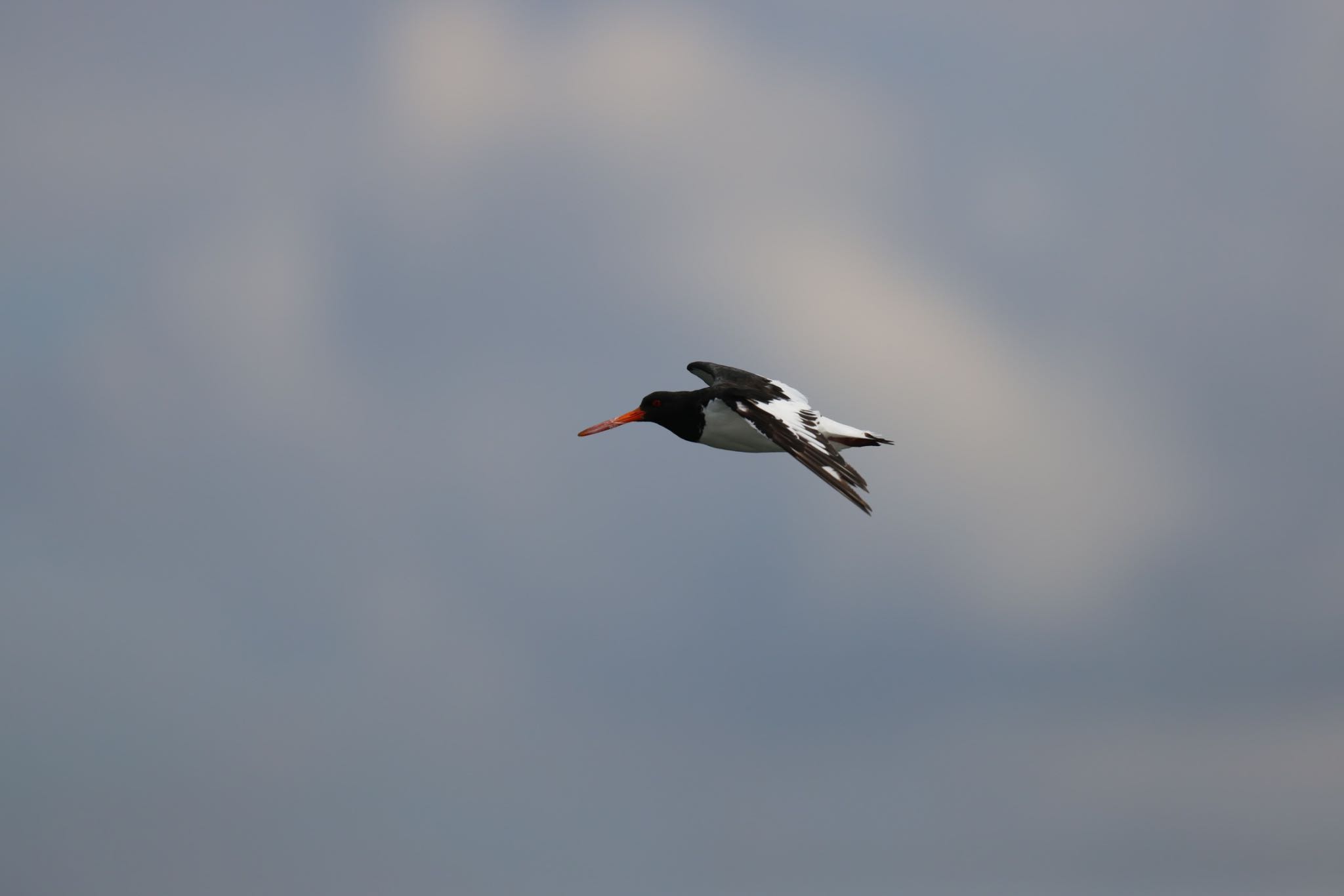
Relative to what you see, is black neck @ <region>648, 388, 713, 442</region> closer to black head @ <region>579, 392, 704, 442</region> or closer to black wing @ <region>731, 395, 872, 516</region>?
black head @ <region>579, 392, 704, 442</region>

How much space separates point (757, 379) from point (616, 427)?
2.77 metres

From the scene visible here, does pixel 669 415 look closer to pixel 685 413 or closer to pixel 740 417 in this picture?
pixel 685 413

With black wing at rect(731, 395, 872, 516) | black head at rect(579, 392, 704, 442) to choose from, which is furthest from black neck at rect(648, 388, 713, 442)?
black wing at rect(731, 395, 872, 516)

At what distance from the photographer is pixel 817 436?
19734 millimetres

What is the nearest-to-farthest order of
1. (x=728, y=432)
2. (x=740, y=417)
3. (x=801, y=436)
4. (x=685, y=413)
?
(x=801, y=436)
(x=740, y=417)
(x=728, y=432)
(x=685, y=413)

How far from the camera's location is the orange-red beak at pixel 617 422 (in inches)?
893

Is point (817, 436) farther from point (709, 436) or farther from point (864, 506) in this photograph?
point (864, 506)

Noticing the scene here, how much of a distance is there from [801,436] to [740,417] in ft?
7.96

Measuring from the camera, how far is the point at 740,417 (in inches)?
830

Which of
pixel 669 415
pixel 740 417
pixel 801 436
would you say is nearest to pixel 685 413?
pixel 669 415

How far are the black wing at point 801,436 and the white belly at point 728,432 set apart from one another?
1.61 feet

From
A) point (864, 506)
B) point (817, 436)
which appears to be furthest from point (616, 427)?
point (864, 506)

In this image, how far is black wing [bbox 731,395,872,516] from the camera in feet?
52.7

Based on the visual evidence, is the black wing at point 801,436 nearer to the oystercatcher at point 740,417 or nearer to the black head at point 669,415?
the oystercatcher at point 740,417
